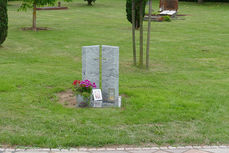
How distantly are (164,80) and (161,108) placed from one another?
7.83ft

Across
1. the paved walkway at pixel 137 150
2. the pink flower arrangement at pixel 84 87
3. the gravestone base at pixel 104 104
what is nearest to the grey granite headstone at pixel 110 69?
the gravestone base at pixel 104 104

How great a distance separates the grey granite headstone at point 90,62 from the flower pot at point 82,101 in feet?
1.44

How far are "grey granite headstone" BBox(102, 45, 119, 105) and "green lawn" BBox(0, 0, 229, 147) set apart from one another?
0.42 meters

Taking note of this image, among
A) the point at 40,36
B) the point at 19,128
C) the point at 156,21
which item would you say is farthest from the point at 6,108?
the point at 156,21

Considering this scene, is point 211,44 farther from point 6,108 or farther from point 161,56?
point 6,108

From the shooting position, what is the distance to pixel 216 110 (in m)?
6.63

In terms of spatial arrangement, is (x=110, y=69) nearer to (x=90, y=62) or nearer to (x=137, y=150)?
(x=90, y=62)

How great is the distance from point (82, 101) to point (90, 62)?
30.0 inches

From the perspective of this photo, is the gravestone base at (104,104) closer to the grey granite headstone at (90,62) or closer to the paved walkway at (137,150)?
the grey granite headstone at (90,62)

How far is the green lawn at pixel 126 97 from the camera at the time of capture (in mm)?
5395

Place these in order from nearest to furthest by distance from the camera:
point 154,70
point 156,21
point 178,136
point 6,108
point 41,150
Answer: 1. point 41,150
2. point 178,136
3. point 6,108
4. point 154,70
5. point 156,21

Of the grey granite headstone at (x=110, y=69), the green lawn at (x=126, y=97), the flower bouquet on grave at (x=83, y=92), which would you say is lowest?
the green lawn at (x=126, y=97)

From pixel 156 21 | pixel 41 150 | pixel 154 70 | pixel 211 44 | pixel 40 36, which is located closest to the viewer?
pixel 41 150

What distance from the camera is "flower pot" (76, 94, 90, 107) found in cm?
670
